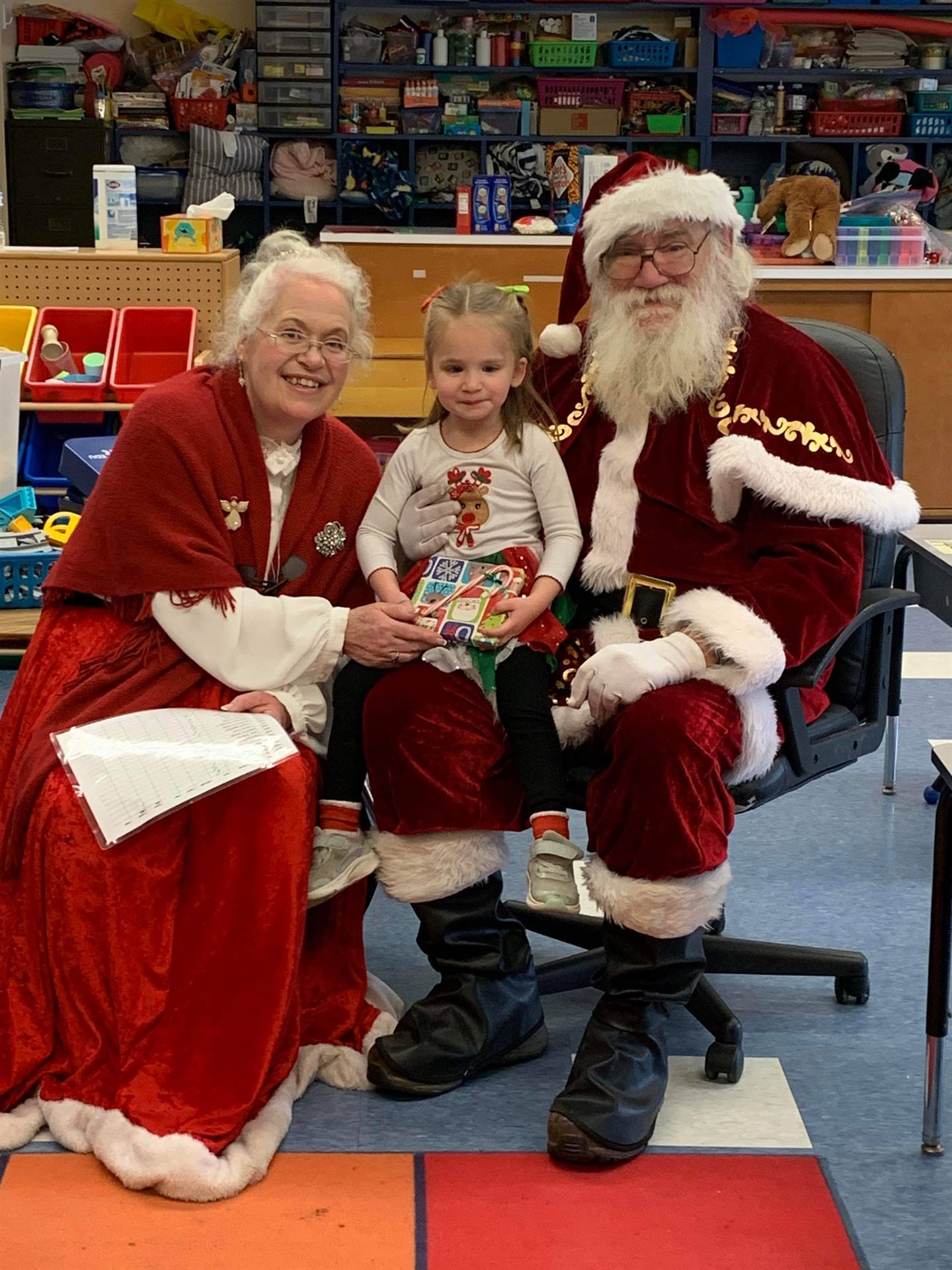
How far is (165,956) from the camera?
82.5 inches

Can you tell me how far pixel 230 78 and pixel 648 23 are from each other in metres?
2.24

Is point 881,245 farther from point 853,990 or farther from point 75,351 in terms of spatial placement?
point 853,990

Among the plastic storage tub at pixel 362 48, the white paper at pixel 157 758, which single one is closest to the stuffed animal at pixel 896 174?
the plastic storage tub at pixel 362 48

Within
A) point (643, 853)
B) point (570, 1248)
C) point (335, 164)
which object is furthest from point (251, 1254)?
point (335, 164)

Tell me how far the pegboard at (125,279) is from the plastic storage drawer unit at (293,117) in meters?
3.53

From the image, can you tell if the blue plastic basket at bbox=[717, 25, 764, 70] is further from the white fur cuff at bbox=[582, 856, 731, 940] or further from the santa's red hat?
the white fur cuff at bbox=[582, 856, 731, 940]

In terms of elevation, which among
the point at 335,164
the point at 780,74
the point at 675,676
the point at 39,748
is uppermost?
the point at 780,74

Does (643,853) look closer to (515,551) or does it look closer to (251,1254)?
(515,551)

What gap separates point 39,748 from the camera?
2.19 meters

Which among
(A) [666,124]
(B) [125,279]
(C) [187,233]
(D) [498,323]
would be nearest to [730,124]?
(A) [666,124]

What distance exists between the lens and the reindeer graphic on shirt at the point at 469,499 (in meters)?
2.37

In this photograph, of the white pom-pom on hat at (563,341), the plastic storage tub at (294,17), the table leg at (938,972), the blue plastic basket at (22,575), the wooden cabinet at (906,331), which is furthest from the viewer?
the plastic storage tub at (294,17)

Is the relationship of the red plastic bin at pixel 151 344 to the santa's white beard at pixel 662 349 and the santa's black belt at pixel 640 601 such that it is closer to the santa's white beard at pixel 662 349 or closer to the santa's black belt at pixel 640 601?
the santa's white beard at pixel 662 349

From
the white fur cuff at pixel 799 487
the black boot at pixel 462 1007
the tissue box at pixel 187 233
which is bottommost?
the black boot at pixel 462 1007
